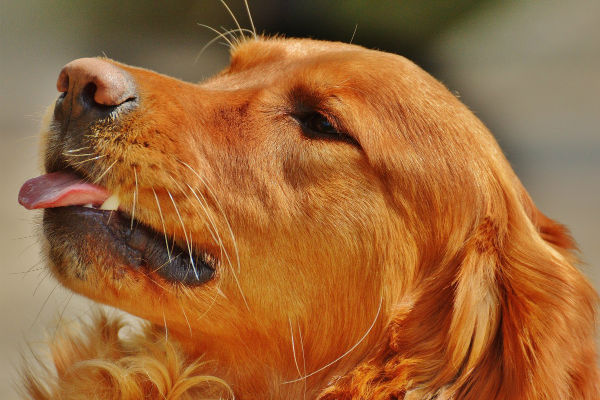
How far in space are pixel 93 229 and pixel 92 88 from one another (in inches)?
16.6

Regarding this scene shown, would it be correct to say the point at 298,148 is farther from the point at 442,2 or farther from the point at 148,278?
the point at 442,2

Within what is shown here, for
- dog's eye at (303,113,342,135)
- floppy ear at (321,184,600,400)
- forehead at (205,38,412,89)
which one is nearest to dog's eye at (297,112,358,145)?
dog's eye at (303,113,342,135)

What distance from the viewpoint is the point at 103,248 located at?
1946 millimetres

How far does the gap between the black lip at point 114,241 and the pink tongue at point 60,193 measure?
1.1 inches

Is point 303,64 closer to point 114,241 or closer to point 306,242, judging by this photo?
point 306,242

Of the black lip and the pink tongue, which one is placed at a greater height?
the pink tongue

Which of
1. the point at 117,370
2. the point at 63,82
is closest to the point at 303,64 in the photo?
the point at 63,82


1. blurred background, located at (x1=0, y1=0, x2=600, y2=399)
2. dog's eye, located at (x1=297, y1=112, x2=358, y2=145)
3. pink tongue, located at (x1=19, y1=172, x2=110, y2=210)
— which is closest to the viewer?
pink tongue, located at (x1=19, y1=172, x2=110, y2=210)

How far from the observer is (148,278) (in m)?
2.00

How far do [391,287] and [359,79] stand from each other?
69cm

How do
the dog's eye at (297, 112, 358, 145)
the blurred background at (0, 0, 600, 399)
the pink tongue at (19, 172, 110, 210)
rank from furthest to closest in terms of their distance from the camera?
the blurred background at (0, 0, 600, 399), the dog's eye at (297, 112, 358, 145), the pink tongue at (19, 172, 110, 210)

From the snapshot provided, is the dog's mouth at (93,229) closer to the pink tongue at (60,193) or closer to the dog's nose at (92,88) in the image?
the pink tongue at (60,193)

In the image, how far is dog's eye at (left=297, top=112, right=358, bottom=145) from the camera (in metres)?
2.14

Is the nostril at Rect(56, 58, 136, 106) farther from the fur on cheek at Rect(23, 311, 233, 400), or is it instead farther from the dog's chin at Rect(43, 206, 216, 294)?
the fur on cheek at Rect(23, 311, 233, 400)
